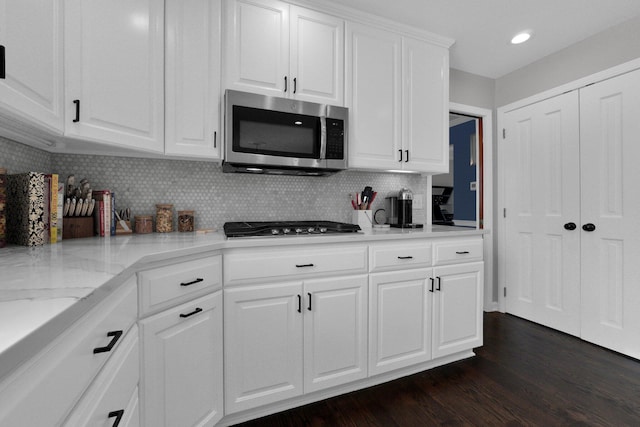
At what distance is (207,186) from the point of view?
207cm

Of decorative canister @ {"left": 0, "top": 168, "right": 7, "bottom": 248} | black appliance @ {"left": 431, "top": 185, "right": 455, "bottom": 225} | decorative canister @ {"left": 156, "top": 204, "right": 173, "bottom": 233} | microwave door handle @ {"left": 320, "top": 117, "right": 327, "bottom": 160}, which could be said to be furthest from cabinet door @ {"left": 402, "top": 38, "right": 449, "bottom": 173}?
black appliance @ {"left": 431, "top": 185, "right": 455, "bottom": 225}

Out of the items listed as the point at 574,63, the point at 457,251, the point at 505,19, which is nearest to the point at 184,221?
the point at 457,251

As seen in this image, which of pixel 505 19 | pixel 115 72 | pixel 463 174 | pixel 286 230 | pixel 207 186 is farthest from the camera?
pixel 463 174

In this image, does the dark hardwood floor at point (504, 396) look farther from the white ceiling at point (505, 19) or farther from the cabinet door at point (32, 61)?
the white ceiling at point (505, 19)

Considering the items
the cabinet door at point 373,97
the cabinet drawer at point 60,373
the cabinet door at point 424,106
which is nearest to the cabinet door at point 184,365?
the cabinet drawer at point 60,373

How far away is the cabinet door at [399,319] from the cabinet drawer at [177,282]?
2.95 ft

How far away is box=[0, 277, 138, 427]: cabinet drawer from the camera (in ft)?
1.34

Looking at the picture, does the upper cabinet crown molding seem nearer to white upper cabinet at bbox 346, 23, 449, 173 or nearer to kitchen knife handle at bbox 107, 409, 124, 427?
white upper cabinet at bbox 346, 23, 449, 173

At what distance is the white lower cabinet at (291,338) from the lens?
1.51 meters

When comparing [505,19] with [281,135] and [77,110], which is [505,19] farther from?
[77,110]

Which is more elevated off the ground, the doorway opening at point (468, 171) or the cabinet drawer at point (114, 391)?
the doorway opening at point (468, 171)

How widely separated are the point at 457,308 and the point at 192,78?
223 cm

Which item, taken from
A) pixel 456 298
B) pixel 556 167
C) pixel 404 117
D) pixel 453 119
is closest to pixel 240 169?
pixel 404 117

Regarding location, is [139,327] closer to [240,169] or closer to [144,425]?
[144,425]
